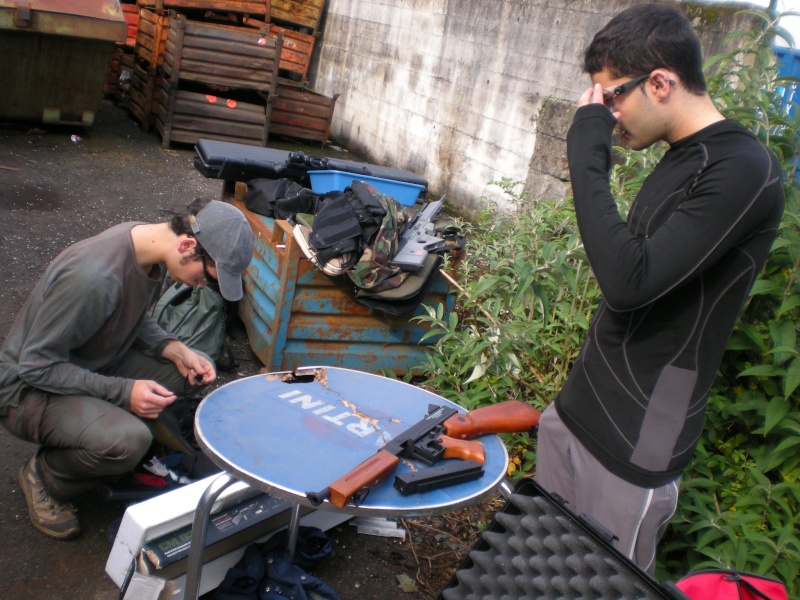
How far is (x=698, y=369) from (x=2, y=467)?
272cm

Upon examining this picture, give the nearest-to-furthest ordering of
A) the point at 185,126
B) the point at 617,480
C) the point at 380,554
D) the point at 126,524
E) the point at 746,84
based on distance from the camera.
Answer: the point at 617,480, the point at 126,524, the point at 746,84, the point at 380,554, the point at 185,126

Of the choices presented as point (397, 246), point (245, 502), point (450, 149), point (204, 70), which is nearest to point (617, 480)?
point (245, 502)

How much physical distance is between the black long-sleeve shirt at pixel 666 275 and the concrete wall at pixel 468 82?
391 centimetres

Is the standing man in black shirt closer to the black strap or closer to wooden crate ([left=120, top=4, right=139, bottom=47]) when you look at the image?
the black strap

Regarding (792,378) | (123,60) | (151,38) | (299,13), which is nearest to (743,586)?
(792,378)

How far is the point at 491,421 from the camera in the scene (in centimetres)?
221

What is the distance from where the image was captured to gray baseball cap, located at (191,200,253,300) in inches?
100

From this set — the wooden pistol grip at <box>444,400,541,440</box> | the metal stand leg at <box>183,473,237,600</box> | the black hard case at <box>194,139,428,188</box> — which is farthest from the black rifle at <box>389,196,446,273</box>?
the metal stand leg at <box>183,473,237,600</box>

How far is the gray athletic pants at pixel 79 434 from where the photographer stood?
8.14ft

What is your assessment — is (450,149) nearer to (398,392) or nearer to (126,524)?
(398,392)

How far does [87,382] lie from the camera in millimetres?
2523

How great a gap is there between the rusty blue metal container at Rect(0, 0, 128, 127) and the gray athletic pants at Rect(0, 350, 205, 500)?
5.63 m

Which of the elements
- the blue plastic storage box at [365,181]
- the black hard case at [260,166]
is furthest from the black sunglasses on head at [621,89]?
the black hard case at [260,166]

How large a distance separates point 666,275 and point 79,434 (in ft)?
6.50
